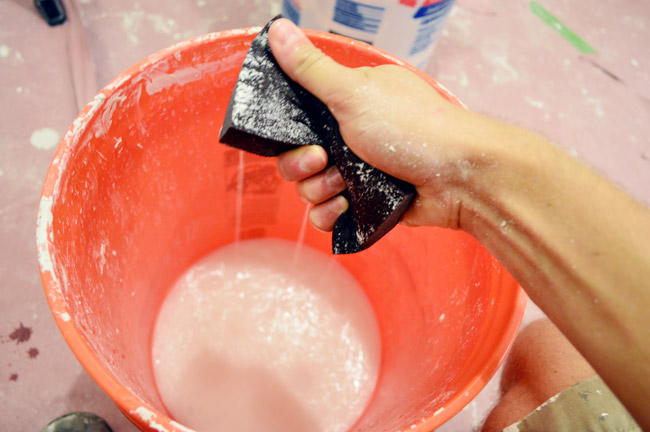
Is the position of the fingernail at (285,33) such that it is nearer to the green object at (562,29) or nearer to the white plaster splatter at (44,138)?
the white plaster splatter at (44,138)

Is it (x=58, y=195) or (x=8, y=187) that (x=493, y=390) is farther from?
(x=8, y=187)

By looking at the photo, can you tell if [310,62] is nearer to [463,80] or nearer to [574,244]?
[574,244]

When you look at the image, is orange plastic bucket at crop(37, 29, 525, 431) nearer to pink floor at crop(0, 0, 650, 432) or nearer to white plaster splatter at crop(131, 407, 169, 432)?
white plaster splatter at crop(131, 407, 169, 432)

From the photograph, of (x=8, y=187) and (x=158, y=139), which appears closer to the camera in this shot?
(x=158, y=139)

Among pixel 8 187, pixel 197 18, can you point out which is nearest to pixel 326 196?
pixel 8 187

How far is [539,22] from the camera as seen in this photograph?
1.37 metres

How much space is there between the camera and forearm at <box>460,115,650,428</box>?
0.44 meters

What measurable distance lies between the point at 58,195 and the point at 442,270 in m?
0.55

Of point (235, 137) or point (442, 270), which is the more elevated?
point (235, 137)

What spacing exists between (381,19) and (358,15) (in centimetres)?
4

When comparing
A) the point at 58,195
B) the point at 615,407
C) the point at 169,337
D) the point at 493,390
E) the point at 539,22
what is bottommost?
the point at 493,390

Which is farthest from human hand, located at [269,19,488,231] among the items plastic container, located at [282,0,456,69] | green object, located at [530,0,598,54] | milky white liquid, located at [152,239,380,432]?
green object, located at [530,0,598,54]

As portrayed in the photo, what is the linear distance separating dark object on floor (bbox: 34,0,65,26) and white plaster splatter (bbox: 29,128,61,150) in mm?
318

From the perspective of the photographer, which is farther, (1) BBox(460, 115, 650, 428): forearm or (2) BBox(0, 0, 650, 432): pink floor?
(2) BBox(0, 0, 650, 432): pink floor
